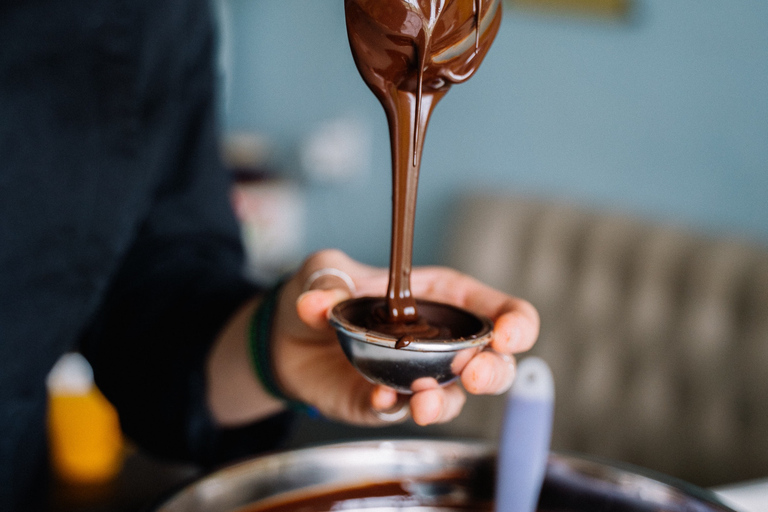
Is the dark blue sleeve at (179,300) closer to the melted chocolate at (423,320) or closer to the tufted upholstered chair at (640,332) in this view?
the melted chocolate at (423,320)

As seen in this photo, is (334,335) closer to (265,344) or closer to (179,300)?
(265,344)

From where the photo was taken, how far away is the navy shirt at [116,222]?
865mm

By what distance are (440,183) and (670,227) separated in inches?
33.8

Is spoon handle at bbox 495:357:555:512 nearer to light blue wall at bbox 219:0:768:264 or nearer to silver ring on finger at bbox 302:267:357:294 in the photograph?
silver ring on finger at bbox 302:267:357:294

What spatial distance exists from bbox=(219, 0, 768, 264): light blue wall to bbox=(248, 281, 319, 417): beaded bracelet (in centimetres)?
128

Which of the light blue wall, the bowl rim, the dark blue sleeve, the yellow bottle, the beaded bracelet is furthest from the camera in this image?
the light blue wall

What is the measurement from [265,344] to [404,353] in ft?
0.99

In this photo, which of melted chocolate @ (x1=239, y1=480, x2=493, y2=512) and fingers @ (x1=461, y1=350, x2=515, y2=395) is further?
melted chocolate @ (x1=239, y1=480, x2=493, y2=512)

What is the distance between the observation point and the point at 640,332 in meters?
1.72

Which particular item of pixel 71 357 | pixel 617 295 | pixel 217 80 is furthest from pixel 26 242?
pixel 617 295

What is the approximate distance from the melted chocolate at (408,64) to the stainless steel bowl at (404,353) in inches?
1.3

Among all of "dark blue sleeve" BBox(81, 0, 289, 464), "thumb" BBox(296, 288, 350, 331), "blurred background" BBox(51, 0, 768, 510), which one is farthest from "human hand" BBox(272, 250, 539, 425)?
"blurred background" BBox(51, 0, 768, 510)

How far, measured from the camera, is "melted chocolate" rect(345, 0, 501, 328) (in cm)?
54

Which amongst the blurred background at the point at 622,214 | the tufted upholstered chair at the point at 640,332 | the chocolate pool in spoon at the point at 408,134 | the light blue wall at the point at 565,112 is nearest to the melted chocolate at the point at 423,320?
the chocolate pool in spoon at the point at 408,134
